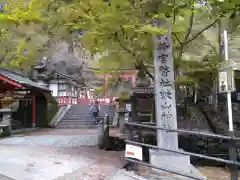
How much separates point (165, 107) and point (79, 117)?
64.6ft

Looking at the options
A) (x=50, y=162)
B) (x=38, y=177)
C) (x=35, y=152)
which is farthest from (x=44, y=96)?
(x=38, y=177)

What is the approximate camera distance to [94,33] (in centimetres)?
730

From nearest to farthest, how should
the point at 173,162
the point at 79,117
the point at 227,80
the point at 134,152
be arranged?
1. the point at 227,80
2. the point at 134,152
3. the point at 173,162
4. the point at 79,117

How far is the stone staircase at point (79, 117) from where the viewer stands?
77.9ft

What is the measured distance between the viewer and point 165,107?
7.27 metres

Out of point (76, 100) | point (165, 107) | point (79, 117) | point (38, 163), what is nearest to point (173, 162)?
point (165, 107)

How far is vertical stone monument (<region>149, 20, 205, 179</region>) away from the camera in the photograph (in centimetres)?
695

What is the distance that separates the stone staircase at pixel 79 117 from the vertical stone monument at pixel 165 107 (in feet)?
54.3

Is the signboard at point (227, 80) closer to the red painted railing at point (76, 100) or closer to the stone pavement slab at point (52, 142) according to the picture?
the stone pavement slab at point (52, 142)

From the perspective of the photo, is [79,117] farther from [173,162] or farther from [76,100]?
[173,162]

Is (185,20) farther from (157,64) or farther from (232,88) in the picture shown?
(232,88)

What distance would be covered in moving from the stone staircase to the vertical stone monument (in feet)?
54.3

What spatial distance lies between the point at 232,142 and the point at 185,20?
4740 millimetres

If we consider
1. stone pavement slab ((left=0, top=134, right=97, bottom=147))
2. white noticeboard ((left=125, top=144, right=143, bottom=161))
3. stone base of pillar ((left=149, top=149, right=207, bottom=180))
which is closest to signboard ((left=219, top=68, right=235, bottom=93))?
stone base of pillar ((left=149, top=149, right=207, bottom=180))
